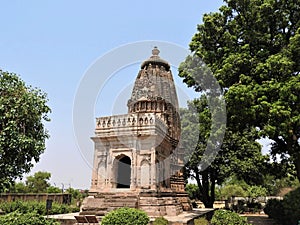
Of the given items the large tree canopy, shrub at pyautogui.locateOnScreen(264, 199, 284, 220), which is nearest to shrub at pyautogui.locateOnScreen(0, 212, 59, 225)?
the large tree canopy

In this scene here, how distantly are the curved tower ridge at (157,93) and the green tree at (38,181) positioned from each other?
30714mm

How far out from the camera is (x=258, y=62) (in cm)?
1293

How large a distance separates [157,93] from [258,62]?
34.5ft

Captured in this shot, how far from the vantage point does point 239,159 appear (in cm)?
2612

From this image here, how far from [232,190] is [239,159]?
19.6m

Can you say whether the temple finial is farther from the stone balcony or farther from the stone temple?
the stone balcony

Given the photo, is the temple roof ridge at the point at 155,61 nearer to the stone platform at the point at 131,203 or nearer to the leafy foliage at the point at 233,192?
the stone platform at the point at 131,203

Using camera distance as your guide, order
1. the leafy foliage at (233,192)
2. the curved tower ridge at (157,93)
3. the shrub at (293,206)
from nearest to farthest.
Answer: the shrub at (293,206) → the curved tower ridge at (157,93) → the leafy foliage at (233,192)

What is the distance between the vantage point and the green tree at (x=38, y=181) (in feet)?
151

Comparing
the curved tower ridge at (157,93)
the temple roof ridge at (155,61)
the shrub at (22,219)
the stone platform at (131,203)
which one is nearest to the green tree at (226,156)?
the curved tower ridge at (157,93)

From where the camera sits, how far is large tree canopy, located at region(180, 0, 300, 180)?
11.5 m

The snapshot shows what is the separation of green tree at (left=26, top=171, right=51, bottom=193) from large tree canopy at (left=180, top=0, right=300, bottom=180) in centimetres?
3901

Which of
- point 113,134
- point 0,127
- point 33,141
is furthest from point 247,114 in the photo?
point 0,127

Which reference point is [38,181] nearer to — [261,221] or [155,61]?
[155,61]
